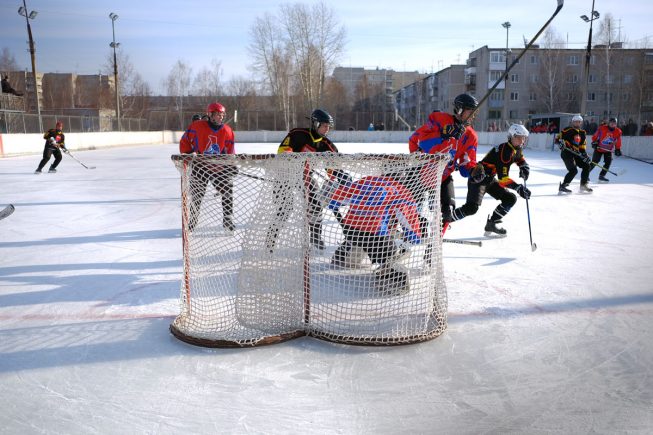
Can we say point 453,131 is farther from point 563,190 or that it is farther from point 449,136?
point 563,190

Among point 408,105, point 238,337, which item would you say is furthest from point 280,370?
point 408,105

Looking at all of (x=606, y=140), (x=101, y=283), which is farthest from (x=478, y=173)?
(x=606, y=140)

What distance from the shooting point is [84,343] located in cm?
243

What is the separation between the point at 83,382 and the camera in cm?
207

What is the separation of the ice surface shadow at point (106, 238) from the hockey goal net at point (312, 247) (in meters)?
2.14

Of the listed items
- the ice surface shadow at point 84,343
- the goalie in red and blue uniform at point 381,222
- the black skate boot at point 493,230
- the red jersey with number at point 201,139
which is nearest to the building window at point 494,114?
the black skate boot at point 493,230

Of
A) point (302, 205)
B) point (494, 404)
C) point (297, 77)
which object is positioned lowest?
point (494, 404)

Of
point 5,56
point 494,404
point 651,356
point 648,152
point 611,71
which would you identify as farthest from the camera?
point 5,56

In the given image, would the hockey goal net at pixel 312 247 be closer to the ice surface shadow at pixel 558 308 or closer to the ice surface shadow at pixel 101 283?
the ice surface shadow at pixel 558 308

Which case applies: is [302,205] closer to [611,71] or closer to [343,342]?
[343,342]

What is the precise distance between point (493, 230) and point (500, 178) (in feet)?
1.77

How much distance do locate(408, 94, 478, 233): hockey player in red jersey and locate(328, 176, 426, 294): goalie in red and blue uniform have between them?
4.61 feet

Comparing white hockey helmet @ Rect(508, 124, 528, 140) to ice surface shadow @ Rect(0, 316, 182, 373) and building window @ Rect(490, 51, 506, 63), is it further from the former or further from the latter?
building window @ Rect(490, 51, 506, 63)

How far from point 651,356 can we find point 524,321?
1.93 ft
